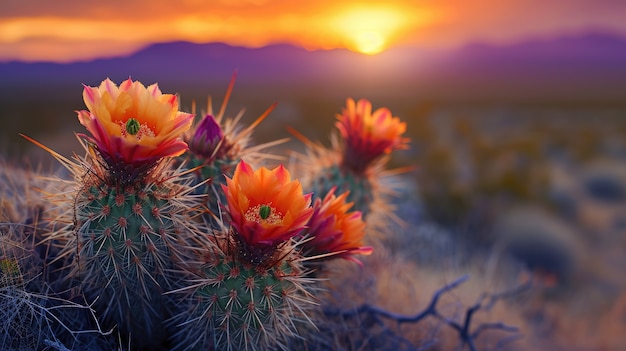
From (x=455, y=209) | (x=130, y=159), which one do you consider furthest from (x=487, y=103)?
(x=130, y=159)

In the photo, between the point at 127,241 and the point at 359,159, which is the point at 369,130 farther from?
the point at 127,241

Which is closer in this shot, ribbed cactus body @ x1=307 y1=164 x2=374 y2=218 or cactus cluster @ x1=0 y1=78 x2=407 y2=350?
cactus cluster @ x1=0 y1=78 x2=407 y2=350

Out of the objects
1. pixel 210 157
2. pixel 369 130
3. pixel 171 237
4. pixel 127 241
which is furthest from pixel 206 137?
pixel 369 130

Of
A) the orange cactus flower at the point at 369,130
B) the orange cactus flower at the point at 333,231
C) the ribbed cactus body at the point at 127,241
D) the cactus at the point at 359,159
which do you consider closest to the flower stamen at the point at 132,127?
the ribbed cactus body at the point at 127,241

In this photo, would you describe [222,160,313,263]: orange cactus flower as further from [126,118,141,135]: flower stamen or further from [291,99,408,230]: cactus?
[291,99,408,230]: cactus

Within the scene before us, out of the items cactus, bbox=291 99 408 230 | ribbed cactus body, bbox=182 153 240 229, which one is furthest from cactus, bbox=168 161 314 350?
cactus, bbox=291 99 408 230

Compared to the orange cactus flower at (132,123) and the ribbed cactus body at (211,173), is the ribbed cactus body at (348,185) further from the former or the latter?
the orange cactus flower at (132,123)

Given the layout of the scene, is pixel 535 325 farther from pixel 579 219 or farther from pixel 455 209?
pixel 579 219
